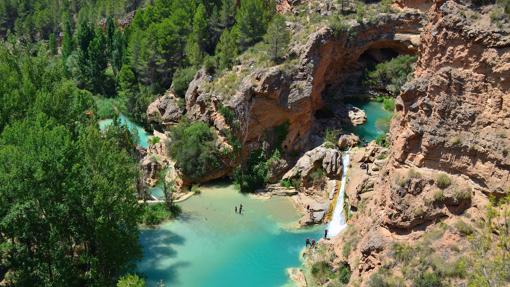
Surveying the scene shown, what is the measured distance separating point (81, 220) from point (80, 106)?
13.0 metres

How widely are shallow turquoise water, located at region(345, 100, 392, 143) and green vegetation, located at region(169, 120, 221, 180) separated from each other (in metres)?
15.6

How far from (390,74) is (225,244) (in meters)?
31.5

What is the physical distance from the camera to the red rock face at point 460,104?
83.1 ft

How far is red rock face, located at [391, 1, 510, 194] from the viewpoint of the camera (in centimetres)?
2534

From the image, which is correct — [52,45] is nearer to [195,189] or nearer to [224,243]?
[195,189]

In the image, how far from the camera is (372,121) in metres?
55.3

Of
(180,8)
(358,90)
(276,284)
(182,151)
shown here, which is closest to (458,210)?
(276,284)

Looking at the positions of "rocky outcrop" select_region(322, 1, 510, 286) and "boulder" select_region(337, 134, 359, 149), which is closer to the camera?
"rocky outcrop" select_region(322, 1, 510, 286)

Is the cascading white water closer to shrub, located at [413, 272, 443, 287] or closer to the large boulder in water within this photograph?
the large boulder in water

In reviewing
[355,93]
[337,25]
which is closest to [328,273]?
[337,25]

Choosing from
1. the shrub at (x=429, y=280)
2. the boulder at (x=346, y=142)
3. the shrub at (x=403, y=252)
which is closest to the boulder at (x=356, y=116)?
the boulder at (x=346, y=142)

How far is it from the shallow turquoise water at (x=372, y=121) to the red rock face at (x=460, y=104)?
74.4 feet

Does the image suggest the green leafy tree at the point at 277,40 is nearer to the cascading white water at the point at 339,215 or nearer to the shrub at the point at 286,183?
the shrub at the point at 286,183

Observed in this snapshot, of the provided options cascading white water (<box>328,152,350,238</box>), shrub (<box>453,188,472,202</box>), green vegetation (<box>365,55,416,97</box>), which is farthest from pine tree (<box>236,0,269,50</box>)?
shrub (<box>453,188,472,202</box>)
